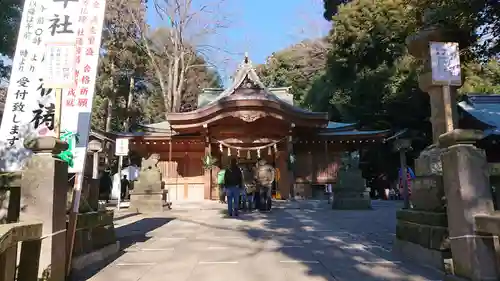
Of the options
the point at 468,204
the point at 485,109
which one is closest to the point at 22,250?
the point at 468,204

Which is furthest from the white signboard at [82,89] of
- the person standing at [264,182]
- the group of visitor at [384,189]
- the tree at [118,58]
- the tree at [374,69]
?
the tree at [118,58]

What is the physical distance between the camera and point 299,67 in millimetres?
31156

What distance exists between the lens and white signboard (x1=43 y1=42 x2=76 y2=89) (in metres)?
4.27

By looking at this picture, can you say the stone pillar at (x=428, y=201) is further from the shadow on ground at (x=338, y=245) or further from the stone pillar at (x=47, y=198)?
the stone pillar at (x=47, y=198)

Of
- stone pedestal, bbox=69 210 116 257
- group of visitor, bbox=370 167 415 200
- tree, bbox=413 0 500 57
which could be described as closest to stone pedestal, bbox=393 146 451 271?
tree, bbox=413 0 500 57

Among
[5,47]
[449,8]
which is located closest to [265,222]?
[449,8]

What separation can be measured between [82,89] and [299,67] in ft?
89.7

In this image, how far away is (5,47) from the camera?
35.5 feet

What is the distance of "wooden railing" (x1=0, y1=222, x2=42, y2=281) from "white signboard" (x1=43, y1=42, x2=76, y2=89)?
1.62 m

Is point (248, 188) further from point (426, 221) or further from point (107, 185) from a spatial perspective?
point (107, 185)

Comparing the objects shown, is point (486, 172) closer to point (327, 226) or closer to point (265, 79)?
point (327, 226)

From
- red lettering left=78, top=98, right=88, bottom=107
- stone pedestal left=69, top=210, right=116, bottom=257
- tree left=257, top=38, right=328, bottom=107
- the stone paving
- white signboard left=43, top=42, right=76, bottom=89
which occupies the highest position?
tree left=257, top=38, right=328, bottom=107

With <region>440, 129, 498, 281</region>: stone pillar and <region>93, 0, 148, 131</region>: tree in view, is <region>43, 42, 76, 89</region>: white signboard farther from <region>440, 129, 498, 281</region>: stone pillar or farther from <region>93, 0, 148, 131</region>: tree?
<region>93, 0, 148, 131</region>: tree

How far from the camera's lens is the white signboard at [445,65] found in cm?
488
